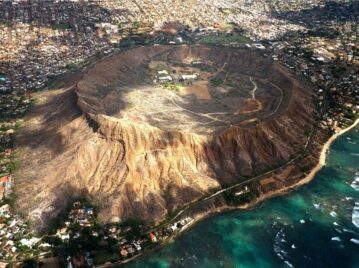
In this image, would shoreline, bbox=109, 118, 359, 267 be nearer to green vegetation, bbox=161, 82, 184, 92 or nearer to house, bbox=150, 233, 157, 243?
house, bbox=150, 233, 157, 243

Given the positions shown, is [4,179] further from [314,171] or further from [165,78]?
[314,171]

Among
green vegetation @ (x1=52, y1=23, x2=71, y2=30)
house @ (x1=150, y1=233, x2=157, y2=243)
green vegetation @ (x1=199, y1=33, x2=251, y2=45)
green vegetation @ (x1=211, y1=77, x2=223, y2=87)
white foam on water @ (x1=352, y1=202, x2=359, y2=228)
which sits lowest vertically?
house @ (x1=150, y1=233, x2=157, y2=243)

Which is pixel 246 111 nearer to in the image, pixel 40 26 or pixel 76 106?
pixel 76 106

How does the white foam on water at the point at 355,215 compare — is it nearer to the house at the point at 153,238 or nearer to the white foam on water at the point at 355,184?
the white foam on water at the point at 355,184

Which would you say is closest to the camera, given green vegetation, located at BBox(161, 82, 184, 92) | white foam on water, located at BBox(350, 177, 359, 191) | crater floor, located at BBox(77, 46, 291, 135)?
white foam on water, located at BBox(350, 177, 359, 191)

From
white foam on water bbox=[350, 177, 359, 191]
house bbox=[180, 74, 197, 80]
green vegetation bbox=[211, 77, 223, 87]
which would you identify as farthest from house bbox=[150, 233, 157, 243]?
house bbox=[180, 74, 197, 80]
